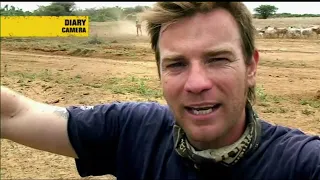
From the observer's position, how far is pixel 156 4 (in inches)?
56.3

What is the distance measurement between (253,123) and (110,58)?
44.0 ft

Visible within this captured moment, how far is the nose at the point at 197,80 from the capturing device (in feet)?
4.25

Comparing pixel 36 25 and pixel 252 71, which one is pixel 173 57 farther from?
pixel 36 25

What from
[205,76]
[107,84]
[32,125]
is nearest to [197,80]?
[205,76]

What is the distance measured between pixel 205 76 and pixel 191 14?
0.52 feet

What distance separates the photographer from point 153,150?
1517mm

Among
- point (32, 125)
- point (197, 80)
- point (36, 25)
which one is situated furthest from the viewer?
point (36, 25)

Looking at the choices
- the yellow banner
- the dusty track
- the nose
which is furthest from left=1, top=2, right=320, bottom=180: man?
the yellow banner

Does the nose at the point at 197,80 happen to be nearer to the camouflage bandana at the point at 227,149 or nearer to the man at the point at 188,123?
the man at the point at 188,123

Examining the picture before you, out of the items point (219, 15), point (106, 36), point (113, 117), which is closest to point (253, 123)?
point (219, 15)

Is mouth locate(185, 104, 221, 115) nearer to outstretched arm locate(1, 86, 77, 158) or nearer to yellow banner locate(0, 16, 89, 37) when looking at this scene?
outstretched arm locate(1, 86, 77, 158)

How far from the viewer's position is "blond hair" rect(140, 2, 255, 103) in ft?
4.40

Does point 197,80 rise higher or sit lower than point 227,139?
higher

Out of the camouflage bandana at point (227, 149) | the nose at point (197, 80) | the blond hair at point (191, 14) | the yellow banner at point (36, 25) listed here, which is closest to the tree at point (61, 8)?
the blond hair at point (191, 14)
